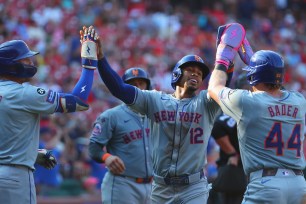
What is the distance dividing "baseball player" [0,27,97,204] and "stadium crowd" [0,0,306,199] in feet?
19.5

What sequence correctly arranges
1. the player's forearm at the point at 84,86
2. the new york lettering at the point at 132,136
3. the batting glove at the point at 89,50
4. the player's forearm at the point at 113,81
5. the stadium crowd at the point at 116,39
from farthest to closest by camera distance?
the stadium crowd at the point at 116,39
the new york lettering at the point at 132,136
the player's forearm at the point at 113,81
the batting glove at the point at 89,50
the player's forearm at the point at 84,86

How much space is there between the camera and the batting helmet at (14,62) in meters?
6.34

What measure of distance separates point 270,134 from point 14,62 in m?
2.26


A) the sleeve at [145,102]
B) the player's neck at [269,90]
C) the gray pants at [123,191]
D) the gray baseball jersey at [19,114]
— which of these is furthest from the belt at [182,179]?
the gray baseball jersey at [19,114]

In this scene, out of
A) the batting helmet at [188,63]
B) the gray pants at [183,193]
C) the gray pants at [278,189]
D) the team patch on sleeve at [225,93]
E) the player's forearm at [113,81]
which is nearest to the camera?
the gray pants at [278,189]

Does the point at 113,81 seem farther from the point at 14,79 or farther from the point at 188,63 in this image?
the point at 14,79

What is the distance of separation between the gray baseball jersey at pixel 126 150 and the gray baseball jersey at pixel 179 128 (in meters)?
1.12

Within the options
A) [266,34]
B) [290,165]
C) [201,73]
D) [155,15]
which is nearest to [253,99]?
[290,165]

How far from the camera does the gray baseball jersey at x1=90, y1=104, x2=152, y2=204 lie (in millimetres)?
Answer: 8141

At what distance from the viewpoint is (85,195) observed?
536 inches

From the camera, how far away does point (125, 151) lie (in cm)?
824

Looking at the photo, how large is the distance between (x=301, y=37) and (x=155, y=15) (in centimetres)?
Result: 505

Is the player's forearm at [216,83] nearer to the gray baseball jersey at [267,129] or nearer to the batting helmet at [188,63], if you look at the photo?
the gray baseball jersey at [267,129]

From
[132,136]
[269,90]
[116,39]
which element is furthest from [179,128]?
[116,39]
